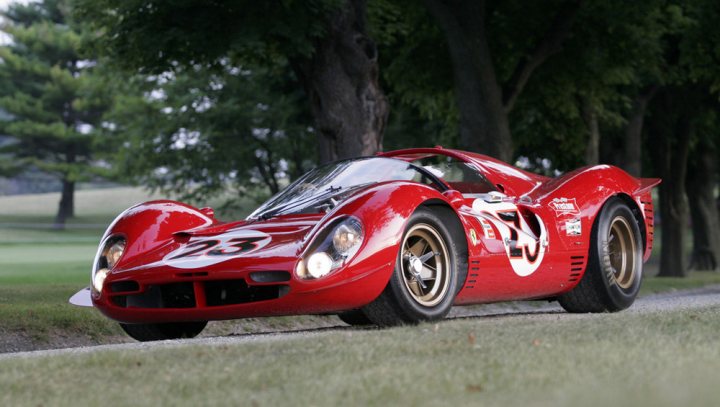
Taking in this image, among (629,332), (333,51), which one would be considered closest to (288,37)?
(333,51)

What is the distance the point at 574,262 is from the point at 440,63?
12.4 metres

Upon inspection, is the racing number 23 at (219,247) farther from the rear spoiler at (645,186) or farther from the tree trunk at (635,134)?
the tree trunk at (635,134)

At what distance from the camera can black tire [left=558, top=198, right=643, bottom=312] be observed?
9.05m

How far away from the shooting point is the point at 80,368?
536 centimetres

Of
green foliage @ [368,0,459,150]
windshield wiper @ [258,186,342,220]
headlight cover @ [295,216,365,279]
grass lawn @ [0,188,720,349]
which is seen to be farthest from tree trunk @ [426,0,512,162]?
headlight cover @ [295,216,365,279]

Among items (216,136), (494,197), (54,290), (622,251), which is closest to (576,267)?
(622,251)

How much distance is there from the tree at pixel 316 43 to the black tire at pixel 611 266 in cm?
599

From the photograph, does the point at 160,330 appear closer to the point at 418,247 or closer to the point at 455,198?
the point at 418,247

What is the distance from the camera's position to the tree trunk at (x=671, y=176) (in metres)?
27.2

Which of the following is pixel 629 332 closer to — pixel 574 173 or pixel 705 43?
pixel 574 173

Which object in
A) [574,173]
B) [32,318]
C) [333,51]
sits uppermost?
[333,51]

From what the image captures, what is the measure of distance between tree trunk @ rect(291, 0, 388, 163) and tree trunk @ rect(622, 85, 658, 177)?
10.5 meters

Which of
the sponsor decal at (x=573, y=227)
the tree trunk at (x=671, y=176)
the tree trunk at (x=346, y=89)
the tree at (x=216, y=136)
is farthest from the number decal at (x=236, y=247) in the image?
the tree at (x=216, y=136)

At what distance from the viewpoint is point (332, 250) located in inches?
276
